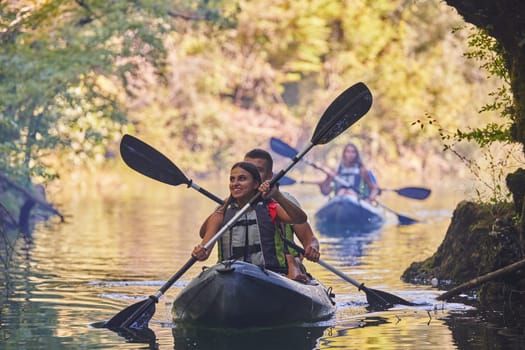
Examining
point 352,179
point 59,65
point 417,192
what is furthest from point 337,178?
point 59,65

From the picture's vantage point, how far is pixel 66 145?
1992 centimetres

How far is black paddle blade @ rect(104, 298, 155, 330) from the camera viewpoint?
31.8ft

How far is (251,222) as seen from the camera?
975 centimetres

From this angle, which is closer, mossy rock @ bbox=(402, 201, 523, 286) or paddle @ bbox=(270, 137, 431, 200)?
mossy rock @ bbox=(402, 201, 523, 286)

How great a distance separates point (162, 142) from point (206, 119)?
2207 mm

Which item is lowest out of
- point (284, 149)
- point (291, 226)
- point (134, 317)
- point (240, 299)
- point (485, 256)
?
point (134, 317)

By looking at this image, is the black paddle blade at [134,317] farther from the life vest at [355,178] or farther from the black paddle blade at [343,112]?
the life vest at [355,178]

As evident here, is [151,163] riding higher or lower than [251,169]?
higher

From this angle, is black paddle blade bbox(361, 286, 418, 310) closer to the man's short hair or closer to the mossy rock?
the mossy rock

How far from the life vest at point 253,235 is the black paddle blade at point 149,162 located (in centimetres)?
139

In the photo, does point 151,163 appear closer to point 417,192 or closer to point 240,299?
point 240,299

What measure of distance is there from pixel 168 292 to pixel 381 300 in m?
2.37

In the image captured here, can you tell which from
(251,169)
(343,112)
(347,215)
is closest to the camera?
(251,169)

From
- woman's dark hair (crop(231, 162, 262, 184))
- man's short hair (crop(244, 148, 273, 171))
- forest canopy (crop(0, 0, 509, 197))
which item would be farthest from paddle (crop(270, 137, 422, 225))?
forest canopy (crop(0, 0, 509, 197))
